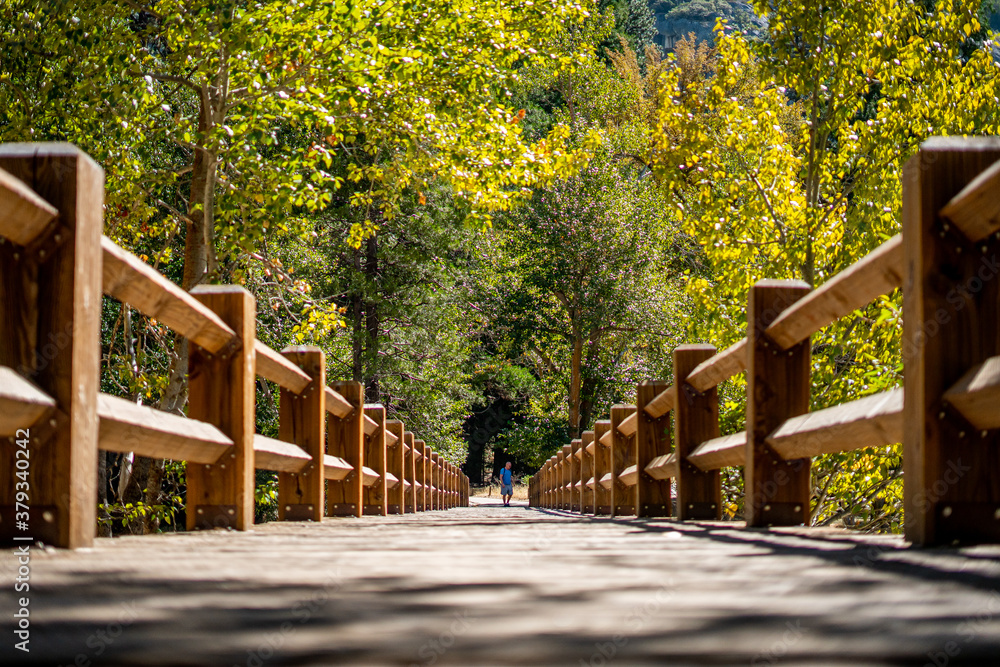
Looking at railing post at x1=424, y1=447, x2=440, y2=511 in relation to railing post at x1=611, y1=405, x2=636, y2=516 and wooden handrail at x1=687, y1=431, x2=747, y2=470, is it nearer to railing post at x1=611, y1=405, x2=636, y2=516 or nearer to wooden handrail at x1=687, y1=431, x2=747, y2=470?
railing post at x1=611, y1=405, x2=636, y2=516

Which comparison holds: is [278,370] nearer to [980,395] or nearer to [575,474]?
[980,395]

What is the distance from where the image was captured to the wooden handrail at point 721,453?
489cm

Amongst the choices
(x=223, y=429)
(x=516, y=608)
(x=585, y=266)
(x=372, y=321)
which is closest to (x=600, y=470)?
(x=223, y=429)

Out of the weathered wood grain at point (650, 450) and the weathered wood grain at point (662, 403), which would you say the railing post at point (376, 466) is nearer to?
the weathered wood grain at point (650, 450)

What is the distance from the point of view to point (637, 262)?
28.3m

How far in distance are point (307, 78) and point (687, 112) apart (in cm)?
Result: 401

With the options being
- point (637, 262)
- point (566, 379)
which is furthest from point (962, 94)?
point (566, 379)

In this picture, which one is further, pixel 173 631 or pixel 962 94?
pixel 962 94

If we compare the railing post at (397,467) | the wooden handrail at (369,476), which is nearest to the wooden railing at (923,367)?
the wooden handrail at (369,476)

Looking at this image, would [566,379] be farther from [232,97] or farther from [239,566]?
[239,566]

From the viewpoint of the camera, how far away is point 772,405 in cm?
447

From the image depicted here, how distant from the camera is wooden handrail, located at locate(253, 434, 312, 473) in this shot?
4.90 m

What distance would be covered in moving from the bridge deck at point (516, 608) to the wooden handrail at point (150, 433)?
0.48 m

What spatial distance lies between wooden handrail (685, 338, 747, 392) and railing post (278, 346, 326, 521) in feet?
7.13
